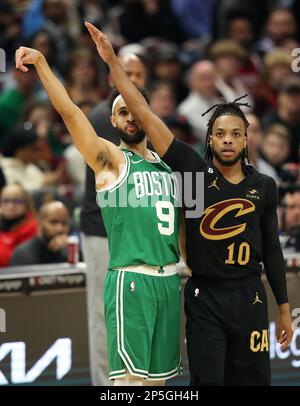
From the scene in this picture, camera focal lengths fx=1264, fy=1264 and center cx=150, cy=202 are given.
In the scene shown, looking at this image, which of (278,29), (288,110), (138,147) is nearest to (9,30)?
(278,29)

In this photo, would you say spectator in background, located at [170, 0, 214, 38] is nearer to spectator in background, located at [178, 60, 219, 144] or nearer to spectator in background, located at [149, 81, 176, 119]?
spectator in background, located at [178, 60, 219, 144]

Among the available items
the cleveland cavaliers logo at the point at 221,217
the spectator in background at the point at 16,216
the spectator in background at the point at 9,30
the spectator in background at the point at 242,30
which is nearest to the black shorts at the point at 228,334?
the cleveland cavaliers logo at the point at 221,217

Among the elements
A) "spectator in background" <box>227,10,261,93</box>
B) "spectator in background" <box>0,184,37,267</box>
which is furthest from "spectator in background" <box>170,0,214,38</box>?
"spectator in background" <box>0,184,37,267</box>

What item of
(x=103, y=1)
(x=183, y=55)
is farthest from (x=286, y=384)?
(x=103, y=1)

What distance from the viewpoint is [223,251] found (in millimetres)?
6734

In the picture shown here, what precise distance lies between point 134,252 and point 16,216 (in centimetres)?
349

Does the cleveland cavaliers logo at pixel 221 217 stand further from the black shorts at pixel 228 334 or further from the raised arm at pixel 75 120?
the raised arm at pixel 75 120

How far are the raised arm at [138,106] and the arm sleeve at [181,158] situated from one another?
0.03 m

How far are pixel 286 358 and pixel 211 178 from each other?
2.47 metres

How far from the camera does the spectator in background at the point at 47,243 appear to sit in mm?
9414

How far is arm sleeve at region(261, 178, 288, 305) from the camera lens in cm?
691

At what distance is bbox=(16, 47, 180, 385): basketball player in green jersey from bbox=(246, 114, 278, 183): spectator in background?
2941 millimetres

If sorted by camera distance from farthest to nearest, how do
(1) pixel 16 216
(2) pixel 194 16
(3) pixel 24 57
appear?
(2) pixel 194 16 < (1) pixel 16 216 < (3) pixel 24 57

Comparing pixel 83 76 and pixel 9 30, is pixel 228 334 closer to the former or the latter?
pixel 83 76
